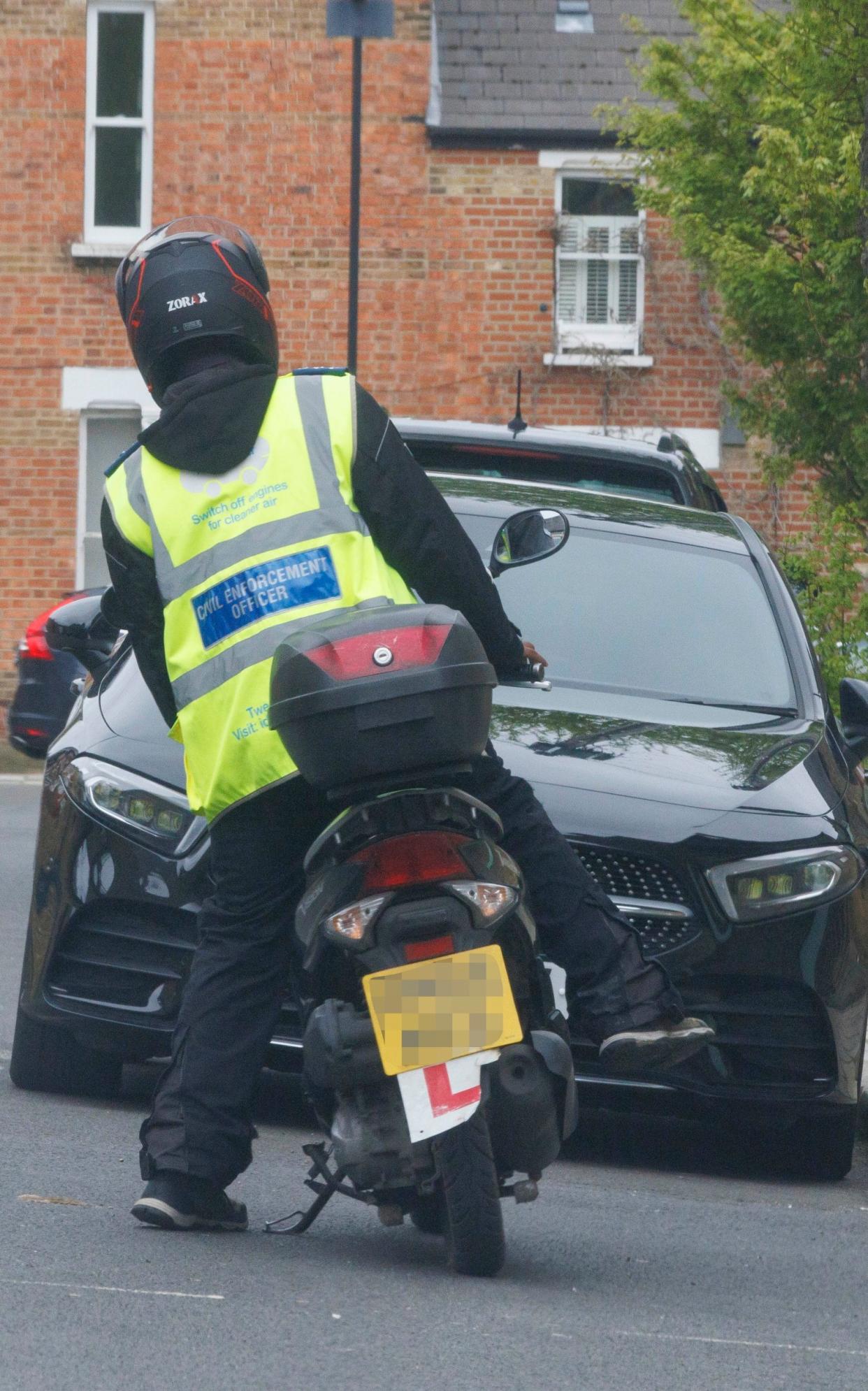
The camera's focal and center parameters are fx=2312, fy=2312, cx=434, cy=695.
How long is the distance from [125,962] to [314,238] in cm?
1605

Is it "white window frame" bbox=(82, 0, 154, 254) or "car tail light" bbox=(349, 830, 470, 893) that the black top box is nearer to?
"car tail light" bbox=(349, 830, 470, 893)

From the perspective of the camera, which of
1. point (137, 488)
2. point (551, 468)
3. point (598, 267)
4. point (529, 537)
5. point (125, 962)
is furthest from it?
point (598, 267)

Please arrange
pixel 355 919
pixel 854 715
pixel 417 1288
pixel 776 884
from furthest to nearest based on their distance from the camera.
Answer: pixel 854 715 → pixel 776 884 → pixel 417 1288 → pixel 355 919

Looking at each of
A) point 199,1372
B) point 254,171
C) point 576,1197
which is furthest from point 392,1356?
point 254,171

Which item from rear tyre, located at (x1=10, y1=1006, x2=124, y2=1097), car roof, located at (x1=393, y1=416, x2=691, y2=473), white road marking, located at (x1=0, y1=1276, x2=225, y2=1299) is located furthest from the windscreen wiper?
white road marking, located at (x1=0, y1=1276, x2=225, y2=1299)

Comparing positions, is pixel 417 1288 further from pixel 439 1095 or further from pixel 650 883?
pixel 650 883

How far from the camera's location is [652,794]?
515 cm

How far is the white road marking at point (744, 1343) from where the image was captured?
12.1 feet

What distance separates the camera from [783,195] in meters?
9.74

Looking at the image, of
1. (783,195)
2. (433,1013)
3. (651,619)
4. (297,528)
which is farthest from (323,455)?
(783,195)

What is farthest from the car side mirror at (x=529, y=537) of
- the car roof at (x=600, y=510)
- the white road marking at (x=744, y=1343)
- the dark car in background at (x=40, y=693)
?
the dark car in background at (x=40, y=693)

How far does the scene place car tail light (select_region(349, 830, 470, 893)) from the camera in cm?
380

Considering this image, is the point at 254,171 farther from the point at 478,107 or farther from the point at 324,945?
the point at 324,945

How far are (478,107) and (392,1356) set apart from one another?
59.5ft
